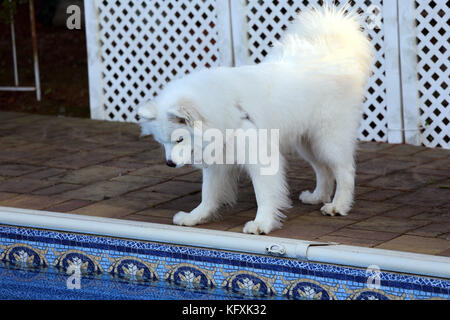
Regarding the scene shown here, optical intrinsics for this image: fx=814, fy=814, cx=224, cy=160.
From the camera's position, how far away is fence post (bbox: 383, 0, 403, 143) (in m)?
6.56

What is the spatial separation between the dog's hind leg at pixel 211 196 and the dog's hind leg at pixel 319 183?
1.88ft

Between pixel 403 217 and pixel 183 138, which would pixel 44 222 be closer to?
pixel 183 138

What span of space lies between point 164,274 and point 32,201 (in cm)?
131

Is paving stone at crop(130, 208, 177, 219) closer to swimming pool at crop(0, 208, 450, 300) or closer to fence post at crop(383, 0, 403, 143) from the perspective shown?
swimming pool at crop(0, 208, 450, 300)

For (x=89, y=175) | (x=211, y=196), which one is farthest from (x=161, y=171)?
(x=211, y=196)

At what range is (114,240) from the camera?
433cm

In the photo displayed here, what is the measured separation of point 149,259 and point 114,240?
216mm

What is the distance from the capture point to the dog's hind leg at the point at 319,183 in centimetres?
505

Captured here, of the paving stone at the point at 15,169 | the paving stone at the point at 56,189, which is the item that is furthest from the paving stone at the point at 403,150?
the paving stone at the point at 15,169

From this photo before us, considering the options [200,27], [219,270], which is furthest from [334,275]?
[200,27]

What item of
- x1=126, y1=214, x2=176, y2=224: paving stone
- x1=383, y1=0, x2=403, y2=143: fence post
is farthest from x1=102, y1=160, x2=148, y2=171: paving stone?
x1=383, y1=0, x2=403, y2=143: fence post

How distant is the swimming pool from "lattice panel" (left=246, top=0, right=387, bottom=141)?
3.08 metres

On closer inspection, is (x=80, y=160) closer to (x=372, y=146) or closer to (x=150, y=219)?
(x=150, y=219)

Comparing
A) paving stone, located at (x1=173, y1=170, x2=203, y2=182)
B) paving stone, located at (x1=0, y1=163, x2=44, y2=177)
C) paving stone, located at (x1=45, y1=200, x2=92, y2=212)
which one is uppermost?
paving stone, located at (x1=0, y1=163, x2=44, y2=177)
